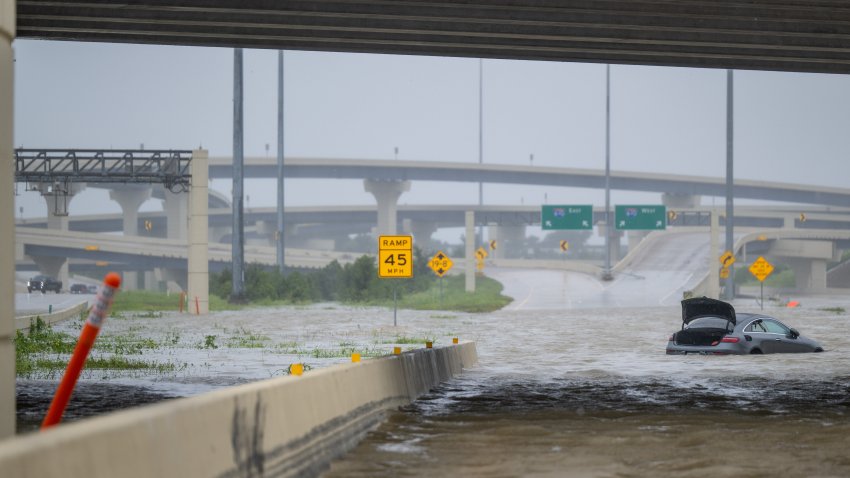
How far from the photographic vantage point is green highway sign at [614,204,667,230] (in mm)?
104938

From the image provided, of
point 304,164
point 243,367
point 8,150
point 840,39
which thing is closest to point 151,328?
point 243,367

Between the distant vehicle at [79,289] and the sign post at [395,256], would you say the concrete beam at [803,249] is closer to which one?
the distant vehicle at [79,289]

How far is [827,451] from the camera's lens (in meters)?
12.6

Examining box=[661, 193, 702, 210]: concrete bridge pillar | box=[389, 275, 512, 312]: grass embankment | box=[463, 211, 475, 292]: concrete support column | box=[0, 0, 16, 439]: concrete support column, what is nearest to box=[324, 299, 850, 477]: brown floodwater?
box=[0, 0, 16, 439]: concrete support column

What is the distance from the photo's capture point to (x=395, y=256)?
42.6m

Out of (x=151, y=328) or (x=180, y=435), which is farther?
(x=151, y=328)

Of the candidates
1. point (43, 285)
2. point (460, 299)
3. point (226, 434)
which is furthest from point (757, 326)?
point (43, 285)

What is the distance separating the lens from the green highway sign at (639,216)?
104938 mm

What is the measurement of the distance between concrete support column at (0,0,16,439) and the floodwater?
2.77m

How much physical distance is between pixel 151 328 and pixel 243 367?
21.7 m

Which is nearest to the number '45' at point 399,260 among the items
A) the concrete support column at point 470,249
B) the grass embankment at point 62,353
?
the grass embankment at point 62,353

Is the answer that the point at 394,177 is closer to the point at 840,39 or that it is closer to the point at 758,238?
the point at 758,238

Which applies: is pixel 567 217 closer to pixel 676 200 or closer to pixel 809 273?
pixel 809 273

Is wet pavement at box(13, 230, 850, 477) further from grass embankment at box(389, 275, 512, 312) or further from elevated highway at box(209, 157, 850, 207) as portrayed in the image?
elevated highway at box(209, 157, 850, 207)
